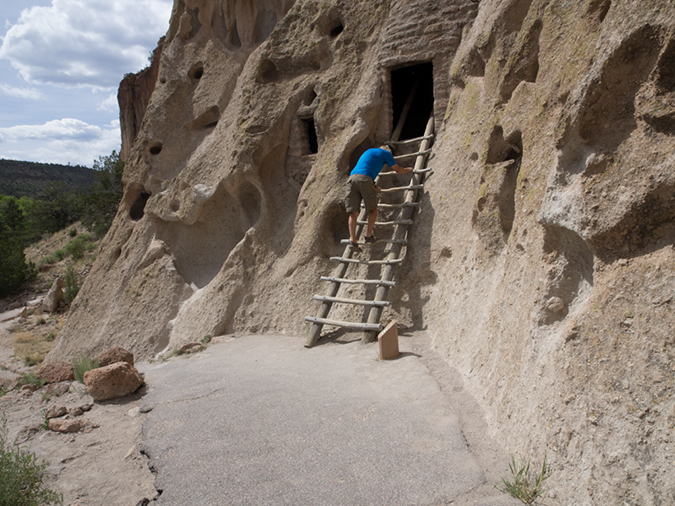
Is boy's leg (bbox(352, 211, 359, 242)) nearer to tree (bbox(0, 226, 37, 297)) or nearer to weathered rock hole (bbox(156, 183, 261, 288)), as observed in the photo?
weathered rock hole (bbox(156, 183, 261, 288))

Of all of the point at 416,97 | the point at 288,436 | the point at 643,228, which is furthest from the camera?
the point at 416,97

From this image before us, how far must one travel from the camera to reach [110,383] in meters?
3.88

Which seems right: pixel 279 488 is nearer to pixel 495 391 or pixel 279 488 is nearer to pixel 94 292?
pixel 495 391

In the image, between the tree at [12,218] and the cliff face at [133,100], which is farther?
the tree at [12,218]

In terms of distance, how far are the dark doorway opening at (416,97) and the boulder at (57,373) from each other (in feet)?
17.1

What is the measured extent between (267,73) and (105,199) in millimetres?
15145

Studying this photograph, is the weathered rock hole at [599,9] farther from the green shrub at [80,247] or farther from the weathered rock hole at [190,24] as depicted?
the green shrub at [80,247]

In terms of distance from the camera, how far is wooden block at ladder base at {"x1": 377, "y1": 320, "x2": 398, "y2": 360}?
13.1 feet

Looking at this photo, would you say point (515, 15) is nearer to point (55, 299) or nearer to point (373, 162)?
point (373, 162)

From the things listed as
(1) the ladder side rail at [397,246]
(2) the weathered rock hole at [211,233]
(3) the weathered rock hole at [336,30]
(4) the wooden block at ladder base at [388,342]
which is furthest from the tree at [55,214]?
(4) the wooden block at ladder base at [388,342]

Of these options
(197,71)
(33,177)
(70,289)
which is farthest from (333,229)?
(33,177)

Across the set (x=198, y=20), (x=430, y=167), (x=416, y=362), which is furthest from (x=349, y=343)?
(x=198, y=20)

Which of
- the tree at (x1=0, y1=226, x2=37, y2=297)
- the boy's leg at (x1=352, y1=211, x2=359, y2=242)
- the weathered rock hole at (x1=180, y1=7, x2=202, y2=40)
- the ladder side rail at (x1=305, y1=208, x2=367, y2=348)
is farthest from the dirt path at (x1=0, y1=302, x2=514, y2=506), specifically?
the tree at (x1=0, y1=226, x2=37, y2=297)

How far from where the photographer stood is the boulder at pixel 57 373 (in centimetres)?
457
